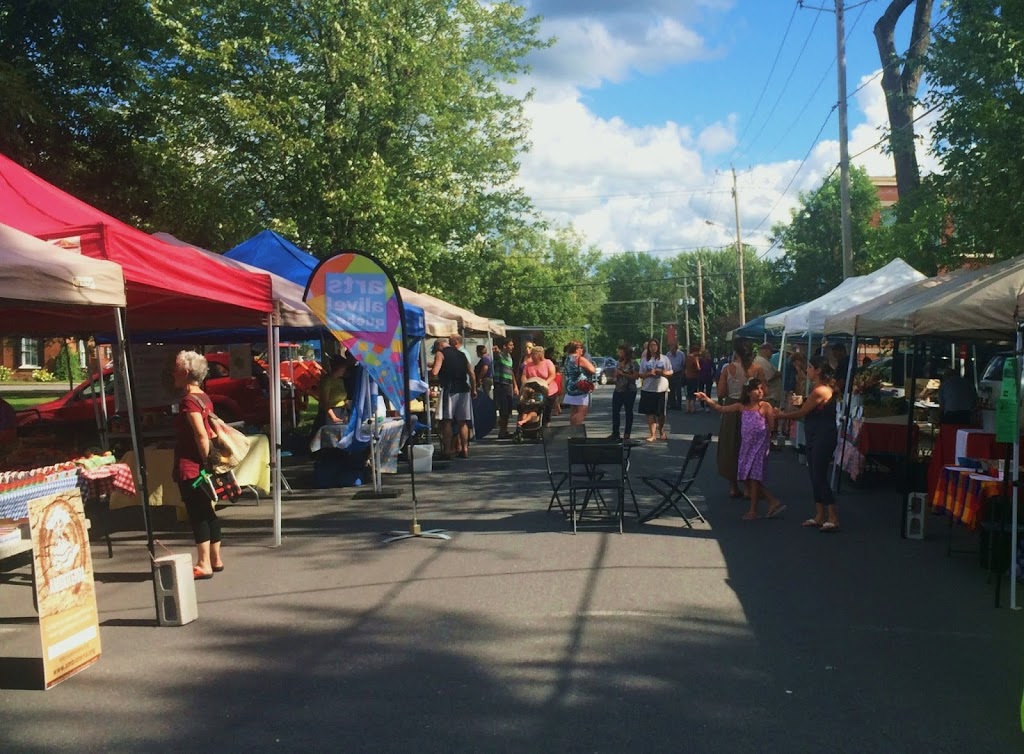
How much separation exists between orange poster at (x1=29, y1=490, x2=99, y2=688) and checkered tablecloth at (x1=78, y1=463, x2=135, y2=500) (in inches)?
79.2

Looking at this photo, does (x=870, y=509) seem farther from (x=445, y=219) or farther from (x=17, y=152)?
(x=17, y=152)

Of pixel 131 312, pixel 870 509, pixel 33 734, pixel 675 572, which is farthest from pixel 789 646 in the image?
pixel 131 312

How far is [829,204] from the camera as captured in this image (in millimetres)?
56844

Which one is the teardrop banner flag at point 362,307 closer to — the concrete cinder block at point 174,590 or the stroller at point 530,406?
the concrete cinder block at point 174,590

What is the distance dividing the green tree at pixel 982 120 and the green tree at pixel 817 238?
1534 inches

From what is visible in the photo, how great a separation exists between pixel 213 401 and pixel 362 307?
38.1ft

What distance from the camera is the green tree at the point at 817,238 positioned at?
5491 centimetres

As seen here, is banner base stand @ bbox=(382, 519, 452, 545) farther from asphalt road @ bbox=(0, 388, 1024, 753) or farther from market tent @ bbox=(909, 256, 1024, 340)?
market tent @ bbox=(909, 256, 1024, 340)

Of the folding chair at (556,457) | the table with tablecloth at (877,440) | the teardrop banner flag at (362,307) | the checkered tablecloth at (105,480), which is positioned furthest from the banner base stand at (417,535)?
the table with tablecloth at (877,440)

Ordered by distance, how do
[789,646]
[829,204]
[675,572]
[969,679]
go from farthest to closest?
[829,204] < [675,572] < [789,646] < [969,679]

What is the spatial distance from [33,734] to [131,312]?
6.85 meters

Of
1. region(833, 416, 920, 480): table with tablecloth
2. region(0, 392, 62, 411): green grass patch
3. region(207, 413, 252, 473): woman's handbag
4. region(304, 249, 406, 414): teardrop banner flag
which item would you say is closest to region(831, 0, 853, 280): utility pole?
region(833, 416, 920, 480): table with tablecloth

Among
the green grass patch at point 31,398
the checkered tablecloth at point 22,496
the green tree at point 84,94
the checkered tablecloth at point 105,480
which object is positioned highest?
the green tree at point 84,94

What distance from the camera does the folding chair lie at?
10.7 m
